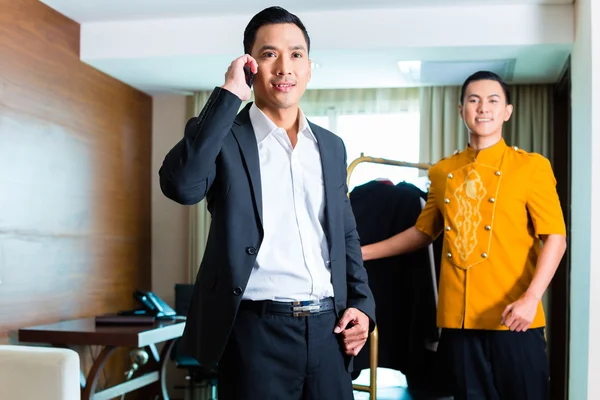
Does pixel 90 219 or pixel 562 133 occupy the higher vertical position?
pixel 562 133

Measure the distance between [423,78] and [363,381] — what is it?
199 cm

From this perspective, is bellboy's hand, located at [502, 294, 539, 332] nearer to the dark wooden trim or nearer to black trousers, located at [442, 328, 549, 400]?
black trousers, located at [442, 328, 549, 400]

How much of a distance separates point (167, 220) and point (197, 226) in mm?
263

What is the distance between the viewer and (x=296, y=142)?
1.71 metres

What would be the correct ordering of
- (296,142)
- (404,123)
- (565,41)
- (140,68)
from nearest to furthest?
(296,142)
(565,41)
(140,68)
(404,123)

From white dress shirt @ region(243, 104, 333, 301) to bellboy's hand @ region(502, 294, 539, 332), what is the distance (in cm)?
79

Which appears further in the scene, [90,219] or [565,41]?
[90,219]

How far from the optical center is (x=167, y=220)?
5.08 meters

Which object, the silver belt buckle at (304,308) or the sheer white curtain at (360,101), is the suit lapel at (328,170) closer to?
the silver belt buckle at (304,308)

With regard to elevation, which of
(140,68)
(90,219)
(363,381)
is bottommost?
(363,381)

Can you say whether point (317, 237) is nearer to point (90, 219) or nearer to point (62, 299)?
point (62, 299)

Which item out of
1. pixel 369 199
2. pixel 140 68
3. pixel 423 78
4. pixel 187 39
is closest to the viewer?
pixel 369 199

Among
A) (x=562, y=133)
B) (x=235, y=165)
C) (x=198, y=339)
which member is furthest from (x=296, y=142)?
(x=562, y=133)

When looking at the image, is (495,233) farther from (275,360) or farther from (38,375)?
(38,375)
